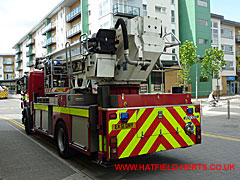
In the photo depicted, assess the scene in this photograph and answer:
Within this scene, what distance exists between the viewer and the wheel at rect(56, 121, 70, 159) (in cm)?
656

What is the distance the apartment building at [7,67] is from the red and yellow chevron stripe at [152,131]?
103 meters

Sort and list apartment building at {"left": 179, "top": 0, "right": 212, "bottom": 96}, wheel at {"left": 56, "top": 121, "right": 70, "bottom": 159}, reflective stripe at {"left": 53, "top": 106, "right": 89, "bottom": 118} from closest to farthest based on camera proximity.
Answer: reflective stripe at {"left": 53, "top": 106, "right": 89, "bottom": 118}
wheel at {"left": 56, "top": 121, "right": 70, "bottom": 159}
apartment building at {"left": 179, "top": 0, "right": 212, "bottom": 96}

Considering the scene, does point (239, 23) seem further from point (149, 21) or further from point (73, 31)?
point (149, 21)

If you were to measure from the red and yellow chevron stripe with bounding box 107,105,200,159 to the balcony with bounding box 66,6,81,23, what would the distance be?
3666 centimetres

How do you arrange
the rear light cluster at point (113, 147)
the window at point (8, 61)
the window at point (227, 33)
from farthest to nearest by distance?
the window at point (8, 61) → the window at point (227, 33) → the rear light cluster at point (113, 147)

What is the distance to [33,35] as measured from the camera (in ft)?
224

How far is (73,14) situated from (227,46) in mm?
28893

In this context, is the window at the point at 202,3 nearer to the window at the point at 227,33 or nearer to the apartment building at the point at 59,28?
the window at the point at 227,33

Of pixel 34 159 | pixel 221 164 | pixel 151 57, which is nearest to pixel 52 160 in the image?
pixel 34 159

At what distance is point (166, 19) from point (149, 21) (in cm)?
3300

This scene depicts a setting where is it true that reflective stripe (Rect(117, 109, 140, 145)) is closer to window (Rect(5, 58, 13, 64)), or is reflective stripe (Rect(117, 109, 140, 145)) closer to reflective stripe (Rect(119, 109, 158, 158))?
reflective stripe (Rect(119, 109, 158, 158))

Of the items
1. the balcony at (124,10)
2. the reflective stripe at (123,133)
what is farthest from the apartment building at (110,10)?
the reflective stripe at (123,133)

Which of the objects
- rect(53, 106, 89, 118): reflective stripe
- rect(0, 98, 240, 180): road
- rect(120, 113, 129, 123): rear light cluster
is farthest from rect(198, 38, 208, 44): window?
rect(120, 113, 129, 123): rear light cluster

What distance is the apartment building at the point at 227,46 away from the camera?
44.4 m
